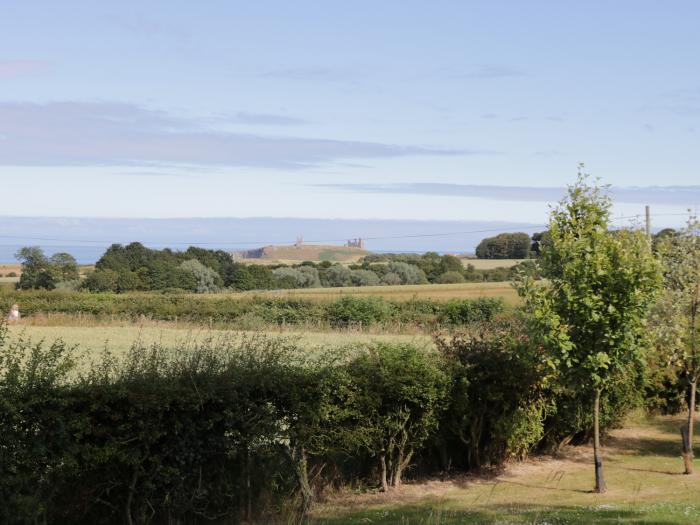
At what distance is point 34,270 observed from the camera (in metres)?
46.6

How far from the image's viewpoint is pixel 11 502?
25.9 feet

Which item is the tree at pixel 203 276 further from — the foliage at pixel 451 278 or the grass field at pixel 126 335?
the foliage at pixel 451 278

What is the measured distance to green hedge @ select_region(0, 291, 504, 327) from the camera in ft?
Answer: 115

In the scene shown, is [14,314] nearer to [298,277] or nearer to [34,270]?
[34,270]

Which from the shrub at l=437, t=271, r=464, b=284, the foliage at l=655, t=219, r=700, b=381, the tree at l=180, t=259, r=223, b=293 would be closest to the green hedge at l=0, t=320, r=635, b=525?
the foliage at l=655, t=219, r=700, b=381

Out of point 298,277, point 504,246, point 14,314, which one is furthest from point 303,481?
point 504,246

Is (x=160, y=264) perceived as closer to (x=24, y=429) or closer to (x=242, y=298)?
(x=242, y=298)

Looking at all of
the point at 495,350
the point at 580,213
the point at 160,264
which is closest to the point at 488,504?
the point at 495,350

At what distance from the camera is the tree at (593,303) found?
11.9m

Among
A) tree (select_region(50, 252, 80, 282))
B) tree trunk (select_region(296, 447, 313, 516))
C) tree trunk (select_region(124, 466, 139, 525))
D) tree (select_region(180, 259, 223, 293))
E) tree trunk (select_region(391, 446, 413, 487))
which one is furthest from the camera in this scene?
tree (select_region(180, 259, 223, 293))

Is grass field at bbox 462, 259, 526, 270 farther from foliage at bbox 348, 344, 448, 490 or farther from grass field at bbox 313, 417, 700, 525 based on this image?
foliage at bbox 348, 344, 448, 490

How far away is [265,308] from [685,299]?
2455 centimetres

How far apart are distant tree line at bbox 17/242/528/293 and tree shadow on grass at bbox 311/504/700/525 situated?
116ft

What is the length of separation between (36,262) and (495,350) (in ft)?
130
